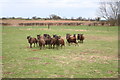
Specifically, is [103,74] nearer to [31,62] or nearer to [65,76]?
[65,76]

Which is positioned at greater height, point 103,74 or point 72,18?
point 72,18

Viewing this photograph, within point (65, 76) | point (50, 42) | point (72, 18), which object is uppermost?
point (72, 18)

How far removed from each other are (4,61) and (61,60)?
2.86m

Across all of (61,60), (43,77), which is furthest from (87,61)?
(43,77)

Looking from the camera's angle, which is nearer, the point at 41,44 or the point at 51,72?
the point at 51,72

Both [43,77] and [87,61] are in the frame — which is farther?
[87,61]

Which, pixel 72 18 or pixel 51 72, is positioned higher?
pixel 72 18

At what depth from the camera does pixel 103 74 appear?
847 cm

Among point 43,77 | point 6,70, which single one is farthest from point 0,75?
point 43,77

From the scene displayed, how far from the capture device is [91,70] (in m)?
9.00

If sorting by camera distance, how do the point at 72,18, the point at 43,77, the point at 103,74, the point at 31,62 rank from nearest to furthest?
the point at 43,77 < the point at 103,74 < the point at 31,62 < the point at 72,18

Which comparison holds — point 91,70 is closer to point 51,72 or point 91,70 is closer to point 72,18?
point 51,72

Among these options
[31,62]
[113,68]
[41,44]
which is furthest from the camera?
[41,44]

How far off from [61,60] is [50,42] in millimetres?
4230
